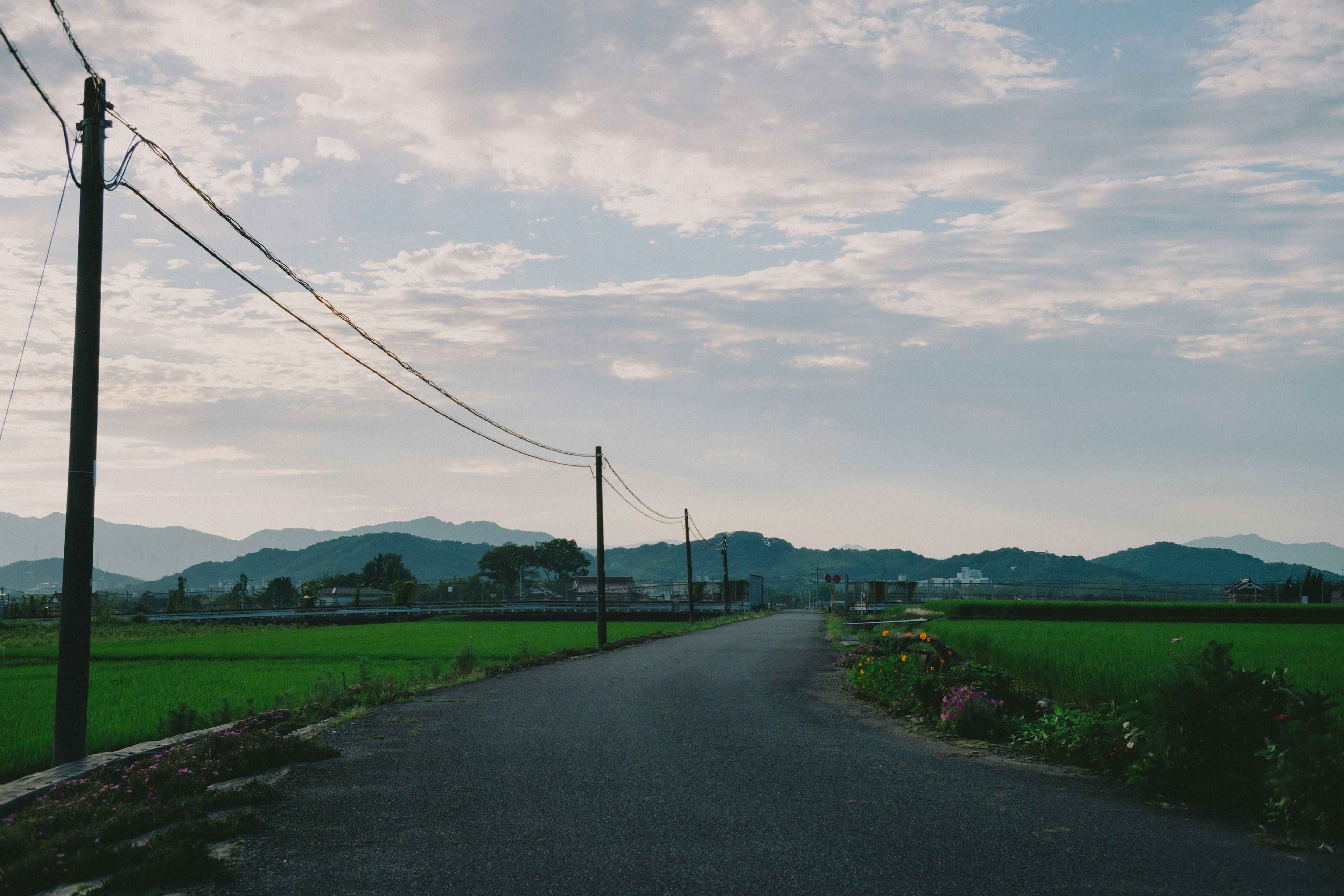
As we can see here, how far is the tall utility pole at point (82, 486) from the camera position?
941 centimetres

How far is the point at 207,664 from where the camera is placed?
2495cm

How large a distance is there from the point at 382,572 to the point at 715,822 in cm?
15293

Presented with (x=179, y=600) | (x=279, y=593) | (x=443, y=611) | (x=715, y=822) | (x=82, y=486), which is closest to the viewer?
(x=715, y=822)

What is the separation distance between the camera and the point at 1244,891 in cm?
555

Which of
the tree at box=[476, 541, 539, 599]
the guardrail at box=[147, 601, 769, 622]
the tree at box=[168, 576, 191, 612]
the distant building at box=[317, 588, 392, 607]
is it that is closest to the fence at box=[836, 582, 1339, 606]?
the guardrail at box=[147, 601, 769, 622]

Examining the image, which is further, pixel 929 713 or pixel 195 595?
pixel 195 595

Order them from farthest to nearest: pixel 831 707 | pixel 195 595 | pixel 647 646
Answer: pixel 195 595, pixel 647 646, pixel 831 707

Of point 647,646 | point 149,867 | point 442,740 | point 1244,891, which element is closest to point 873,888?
point 1244,891

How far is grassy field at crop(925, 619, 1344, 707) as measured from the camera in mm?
11828

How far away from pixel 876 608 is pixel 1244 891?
70431 millimetres

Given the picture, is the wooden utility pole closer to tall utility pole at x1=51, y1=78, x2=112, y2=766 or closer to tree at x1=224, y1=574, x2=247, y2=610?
tree at x1=224, y1=574, x2=247, y2=610

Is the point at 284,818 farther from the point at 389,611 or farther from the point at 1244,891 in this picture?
the point at 389,611

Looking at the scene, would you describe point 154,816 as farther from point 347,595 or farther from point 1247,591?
point 347,595

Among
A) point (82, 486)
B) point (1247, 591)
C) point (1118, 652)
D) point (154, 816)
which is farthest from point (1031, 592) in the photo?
point (154, 816)
